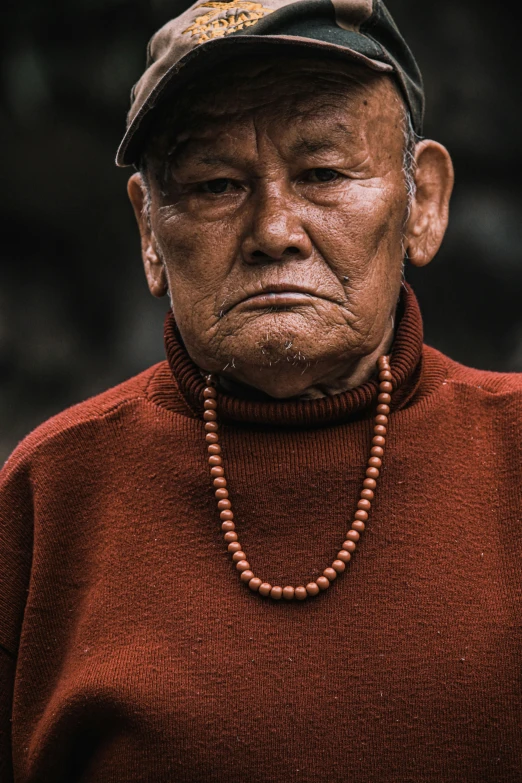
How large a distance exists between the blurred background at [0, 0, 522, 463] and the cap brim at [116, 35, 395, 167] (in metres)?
1.40

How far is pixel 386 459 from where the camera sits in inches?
77.6

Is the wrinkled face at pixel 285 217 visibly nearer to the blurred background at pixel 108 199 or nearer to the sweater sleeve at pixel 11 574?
the sweater sleeve at pixel 11 574

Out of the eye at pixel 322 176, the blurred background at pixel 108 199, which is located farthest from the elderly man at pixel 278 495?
the blurred background at pixel 108 199

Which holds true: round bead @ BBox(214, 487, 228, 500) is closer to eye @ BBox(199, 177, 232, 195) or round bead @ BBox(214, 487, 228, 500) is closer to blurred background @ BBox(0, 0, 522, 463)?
eye @ BBox(199, 177, 232, 195)

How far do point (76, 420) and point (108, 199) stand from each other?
144 cm

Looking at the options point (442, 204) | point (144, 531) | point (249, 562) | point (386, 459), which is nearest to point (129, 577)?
point (144, 531)

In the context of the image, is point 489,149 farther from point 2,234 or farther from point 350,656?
point 350,656

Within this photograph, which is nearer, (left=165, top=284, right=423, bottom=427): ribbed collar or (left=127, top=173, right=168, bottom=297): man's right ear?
(left=165, top=284, right=423, bottom=427): ribbed collar

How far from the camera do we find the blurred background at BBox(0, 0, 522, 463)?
10.5ft

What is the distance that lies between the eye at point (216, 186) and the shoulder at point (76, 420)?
19.1 inches

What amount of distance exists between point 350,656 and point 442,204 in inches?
38.5

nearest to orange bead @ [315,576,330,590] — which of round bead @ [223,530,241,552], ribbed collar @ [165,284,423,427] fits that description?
round bead @ [223,530,241,552]

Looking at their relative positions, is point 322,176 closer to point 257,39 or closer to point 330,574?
point 257,39

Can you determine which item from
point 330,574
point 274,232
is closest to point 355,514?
point 330,574
